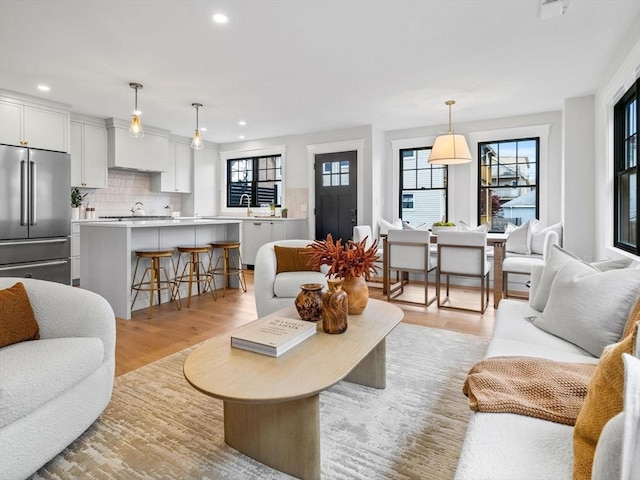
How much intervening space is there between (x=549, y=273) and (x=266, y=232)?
509 cm

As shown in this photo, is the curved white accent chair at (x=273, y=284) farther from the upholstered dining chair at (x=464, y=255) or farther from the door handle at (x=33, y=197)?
the door handle at (x=33, y=197)

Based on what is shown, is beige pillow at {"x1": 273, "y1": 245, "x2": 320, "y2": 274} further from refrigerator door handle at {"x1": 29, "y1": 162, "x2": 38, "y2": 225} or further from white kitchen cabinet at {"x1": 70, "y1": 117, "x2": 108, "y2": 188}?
white kitchen cabinet at {"x1": 70, "y1": 117, "x2": 108, "y2": 188}

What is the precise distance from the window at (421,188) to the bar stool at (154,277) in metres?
4.03

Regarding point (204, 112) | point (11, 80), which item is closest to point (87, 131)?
point (11, 80)

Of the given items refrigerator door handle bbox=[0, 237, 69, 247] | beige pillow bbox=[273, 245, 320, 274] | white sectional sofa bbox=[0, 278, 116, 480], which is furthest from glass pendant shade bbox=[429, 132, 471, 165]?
refrigerator door handle bbox=[0, 237, 69, 247]

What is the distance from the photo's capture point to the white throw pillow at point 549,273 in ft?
7.30

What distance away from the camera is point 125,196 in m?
6.53

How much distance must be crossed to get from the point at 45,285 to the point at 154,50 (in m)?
2.39

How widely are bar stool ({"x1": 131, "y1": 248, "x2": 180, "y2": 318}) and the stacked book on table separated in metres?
2.38

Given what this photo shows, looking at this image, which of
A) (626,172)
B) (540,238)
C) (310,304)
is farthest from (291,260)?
(540,238)

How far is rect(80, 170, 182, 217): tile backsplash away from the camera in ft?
20.1

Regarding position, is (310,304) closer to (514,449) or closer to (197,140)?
(514,449)

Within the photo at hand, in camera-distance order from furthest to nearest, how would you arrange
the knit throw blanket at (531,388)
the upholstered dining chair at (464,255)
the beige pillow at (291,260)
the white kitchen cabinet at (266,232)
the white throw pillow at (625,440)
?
the white kitchen cabinet at (266,232)
the upholstered dining chair at (464,255)
the beige pillow at (291,260)
the knit throw blanket at (531,388)
the white throw pillow at (625,440)

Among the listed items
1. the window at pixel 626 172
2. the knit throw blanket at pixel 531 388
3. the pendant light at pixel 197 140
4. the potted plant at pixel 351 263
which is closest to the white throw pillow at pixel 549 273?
the knit throw blanket at pixel 531 388
